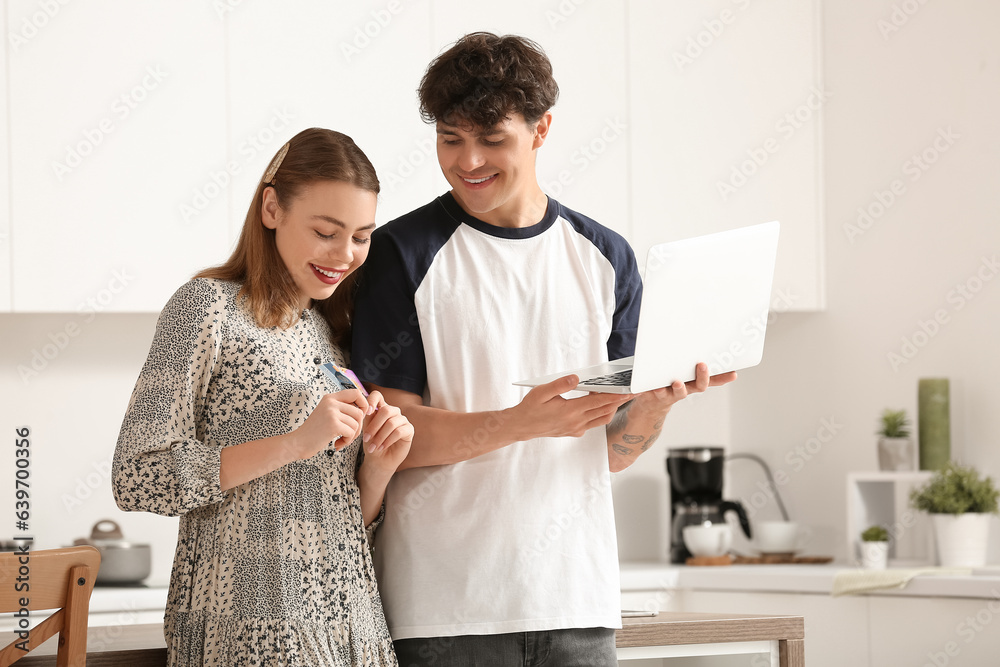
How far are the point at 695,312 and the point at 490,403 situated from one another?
270mm

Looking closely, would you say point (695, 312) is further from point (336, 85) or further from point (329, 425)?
point (336, 85)

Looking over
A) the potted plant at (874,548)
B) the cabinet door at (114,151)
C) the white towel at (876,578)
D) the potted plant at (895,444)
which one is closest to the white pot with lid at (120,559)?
the cabinet door at (114,151)

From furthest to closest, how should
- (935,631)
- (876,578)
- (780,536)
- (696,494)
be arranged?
(696,494) < (780,536) < (876,578) < (935,631)

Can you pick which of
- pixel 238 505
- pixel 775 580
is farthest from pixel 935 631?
pixel 238 505

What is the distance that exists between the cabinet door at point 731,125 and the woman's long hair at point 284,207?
78.8 inches

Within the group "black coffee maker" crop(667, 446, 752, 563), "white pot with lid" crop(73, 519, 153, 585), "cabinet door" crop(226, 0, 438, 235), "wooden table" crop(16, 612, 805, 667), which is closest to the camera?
"wooden table" crop(16, 612, 805, 667)

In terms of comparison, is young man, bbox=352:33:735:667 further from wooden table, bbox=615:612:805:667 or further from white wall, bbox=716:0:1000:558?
white wall, bbox=716:0:1000:558

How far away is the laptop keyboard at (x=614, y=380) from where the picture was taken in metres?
1.23

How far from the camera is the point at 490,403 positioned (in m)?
1.34

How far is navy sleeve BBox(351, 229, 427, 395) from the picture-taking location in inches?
52.4

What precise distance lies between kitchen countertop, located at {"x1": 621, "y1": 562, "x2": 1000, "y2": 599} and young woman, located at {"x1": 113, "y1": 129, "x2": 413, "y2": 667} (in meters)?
1.69

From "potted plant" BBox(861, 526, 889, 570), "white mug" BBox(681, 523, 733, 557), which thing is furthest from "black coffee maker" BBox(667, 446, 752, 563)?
"potted plant" BBox(861, 526, 889, 570)

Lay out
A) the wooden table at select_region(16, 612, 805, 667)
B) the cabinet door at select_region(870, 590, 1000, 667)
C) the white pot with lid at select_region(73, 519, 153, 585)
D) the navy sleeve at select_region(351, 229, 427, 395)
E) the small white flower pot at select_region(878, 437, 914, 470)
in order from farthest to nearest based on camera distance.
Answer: the small white flower pot at select_region(878, 437, 914, 470)
the white pot with lid at select_region(73, 519, 153, 585)
the cabinet door at select_region(870, 590, 1000, 667)
the wooden table at select_region(16, 612, 805, 667)
the navy sleeve at select_region(351, 229, 427, 395)

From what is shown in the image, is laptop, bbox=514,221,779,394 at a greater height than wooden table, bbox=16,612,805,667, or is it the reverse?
laptop, bbox=514,221,779,394
